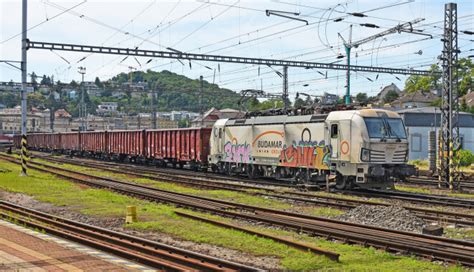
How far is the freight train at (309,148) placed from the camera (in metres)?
22.3

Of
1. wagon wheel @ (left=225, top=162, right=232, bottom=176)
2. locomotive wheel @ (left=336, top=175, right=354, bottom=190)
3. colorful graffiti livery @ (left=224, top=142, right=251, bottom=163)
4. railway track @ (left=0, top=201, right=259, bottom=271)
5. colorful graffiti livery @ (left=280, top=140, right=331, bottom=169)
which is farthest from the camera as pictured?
wagon wheel @ (left=225, top=162, right=232, bottom=176)

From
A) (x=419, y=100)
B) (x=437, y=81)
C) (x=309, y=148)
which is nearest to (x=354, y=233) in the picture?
(x=309, y=148)

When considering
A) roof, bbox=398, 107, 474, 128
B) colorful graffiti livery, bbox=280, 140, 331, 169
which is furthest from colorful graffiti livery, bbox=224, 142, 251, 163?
roof, bbox=398, 107, 474, 128

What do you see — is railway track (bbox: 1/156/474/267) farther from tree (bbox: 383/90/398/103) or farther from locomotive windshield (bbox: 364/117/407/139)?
tree (bbox: 383/90/398/103)

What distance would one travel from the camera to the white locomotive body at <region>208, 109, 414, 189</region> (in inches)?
876

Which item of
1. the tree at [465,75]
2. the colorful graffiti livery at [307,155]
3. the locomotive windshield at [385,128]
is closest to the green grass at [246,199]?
the colorful graffiti livery at [307,155]

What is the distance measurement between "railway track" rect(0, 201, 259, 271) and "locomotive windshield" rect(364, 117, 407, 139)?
40.9ft

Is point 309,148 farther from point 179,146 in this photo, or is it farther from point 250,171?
point 179,146

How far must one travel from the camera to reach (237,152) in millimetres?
30797

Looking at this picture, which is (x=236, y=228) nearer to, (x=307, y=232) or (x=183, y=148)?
(x=307, y=232)

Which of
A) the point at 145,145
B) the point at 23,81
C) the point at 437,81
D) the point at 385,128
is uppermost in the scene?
the point at 437,81

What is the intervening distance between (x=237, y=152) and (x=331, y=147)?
8308mm

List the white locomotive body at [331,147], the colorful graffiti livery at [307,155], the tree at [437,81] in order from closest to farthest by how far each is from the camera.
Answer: the white locomotive body at [331,147] → the colorful graffiti livery at [307,155] → the tree at [437,81]

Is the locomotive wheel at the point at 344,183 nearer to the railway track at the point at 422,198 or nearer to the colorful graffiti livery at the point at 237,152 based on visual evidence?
the railway track at the point at 422,198
